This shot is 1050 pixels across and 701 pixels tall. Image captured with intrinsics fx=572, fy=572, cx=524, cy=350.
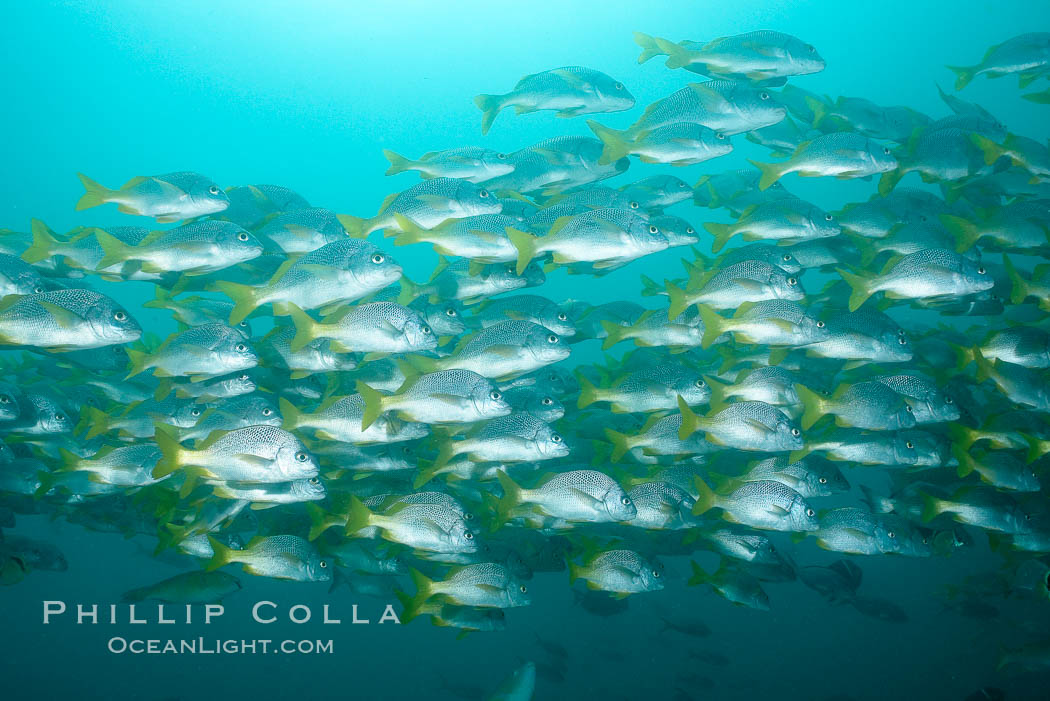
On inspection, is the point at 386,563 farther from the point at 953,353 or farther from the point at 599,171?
the point at 953,353

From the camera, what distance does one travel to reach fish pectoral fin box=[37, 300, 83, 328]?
4.28 metres

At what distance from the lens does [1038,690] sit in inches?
470

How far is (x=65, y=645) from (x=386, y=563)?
20640 millimetres

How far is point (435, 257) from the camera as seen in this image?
2640 inches

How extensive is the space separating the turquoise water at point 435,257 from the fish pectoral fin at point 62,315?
18.7 ft

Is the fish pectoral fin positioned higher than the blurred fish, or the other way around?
the blurred fish

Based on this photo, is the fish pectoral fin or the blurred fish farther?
the blurred fish

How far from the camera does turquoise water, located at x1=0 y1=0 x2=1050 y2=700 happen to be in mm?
14914

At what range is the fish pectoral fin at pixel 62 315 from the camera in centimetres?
428

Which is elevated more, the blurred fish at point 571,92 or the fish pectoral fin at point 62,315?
the blurred fish at point 571,92

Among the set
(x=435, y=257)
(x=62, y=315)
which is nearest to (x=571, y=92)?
(x=62, y=315)

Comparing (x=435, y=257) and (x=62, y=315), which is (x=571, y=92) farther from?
(x=435, y=257)

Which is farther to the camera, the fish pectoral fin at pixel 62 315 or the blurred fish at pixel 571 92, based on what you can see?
the blurred fish at pixel 571 92

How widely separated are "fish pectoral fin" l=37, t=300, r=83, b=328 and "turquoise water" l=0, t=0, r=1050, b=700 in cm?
569
